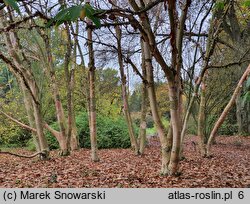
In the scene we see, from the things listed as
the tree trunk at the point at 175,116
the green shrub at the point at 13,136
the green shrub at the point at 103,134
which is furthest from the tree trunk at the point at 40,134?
the green shrub at the point at 13,136

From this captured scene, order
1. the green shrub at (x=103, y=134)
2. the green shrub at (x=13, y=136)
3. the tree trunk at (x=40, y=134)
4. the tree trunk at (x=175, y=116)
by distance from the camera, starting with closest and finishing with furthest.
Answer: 1. the tree trunk at (x=175, y=116)
2. the tree trunk at (x=40, y=134)
3. the green shrub at (x=103, y=134)
4. the green shrub at (x=13, y=136)

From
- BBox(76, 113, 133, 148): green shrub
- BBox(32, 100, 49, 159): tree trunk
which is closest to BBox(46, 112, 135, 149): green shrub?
BBox(76, 113, 133, 148): green shrub

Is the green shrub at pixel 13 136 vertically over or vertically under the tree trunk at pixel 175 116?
under

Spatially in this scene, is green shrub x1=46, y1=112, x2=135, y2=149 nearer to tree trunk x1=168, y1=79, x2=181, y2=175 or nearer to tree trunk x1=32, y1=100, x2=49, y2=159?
tree trunk x1=32, y1=100, x2=49, y2=159

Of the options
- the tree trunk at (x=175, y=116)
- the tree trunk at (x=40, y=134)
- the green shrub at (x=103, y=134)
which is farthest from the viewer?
the green shrub at (x=103, y=134)

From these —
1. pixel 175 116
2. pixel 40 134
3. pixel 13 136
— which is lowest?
pixel 13 136

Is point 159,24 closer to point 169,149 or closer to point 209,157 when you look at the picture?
point 209,157

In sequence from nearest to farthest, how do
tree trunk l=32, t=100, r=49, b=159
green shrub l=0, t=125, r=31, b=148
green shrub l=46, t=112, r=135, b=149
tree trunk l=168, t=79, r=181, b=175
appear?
1. tree trunk l=168, t=79, r=181, b=175
2. tree trunk l=32, t=100, r=49, b=159
3. green shrub l=46, t=112, r=135, b=149
4. green shrub l=0, t=125, r=31, b=148

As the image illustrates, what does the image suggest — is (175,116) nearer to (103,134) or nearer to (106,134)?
(103,134)

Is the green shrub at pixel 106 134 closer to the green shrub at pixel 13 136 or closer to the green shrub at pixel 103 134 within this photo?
the green shrub at pixel 103 134

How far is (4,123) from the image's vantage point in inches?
693

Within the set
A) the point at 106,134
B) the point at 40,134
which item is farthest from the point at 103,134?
the point at 40,134

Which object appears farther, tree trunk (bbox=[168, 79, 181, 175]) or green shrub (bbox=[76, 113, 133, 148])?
green shrub (bbox=[76, 113, 133, 148])
